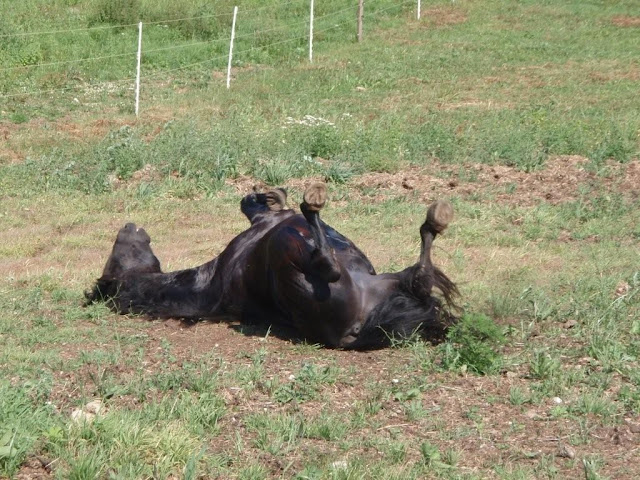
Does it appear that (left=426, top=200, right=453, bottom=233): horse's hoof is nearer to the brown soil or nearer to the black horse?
the black horse

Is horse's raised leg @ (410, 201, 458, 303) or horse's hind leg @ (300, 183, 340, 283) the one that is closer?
horse's hind leg @ (300, 183, 340, 283)

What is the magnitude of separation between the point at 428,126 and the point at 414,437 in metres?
9.82

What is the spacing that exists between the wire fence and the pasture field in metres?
0.12

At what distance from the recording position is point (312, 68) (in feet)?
67.8

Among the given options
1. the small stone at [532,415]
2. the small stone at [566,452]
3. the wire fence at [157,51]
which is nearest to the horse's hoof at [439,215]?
the small stone at [532,415]

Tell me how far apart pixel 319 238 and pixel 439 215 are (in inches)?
27.1

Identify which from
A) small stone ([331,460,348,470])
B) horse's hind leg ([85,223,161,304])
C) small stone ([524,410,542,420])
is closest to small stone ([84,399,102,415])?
small stone ([331,460,348,470])

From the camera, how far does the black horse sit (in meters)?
5.86

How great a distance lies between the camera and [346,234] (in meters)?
9.35

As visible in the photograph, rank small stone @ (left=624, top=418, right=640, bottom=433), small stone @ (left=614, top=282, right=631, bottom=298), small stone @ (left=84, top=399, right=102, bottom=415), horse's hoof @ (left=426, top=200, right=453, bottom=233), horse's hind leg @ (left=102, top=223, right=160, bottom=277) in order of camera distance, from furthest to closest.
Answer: horse's hind leg @ (left=102, top=223, right=160, bottom=277) → small stone @ (left=614, top=282, right=631, bottom=298) → horse's hoof @ (left=426, top=200, right=453, bottom=233) → small stone @ (left=84, top=399, right=102, bottom=415) → small stone @ (left=624, top=418, right=640, bottom=433)

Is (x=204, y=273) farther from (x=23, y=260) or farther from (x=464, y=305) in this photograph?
(x=23, y=260)

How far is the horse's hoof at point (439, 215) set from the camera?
229 inches

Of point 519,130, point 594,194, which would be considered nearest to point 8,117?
point 519,130

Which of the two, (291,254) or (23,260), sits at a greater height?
(291,254)
